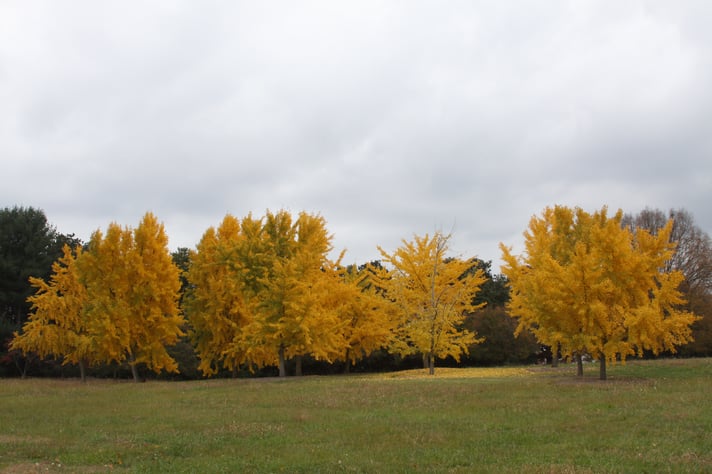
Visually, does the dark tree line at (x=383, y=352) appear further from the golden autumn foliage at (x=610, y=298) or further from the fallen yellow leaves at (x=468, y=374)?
the golden autumn foliage at (x=610, y=298)

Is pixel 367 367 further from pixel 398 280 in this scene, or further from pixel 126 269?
pixel 126 269

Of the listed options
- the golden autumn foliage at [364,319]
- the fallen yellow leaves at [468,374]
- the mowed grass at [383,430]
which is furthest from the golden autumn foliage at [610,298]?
the golden autumn foliage at [364,319]

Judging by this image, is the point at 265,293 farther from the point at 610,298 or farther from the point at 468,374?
the point at 610,298

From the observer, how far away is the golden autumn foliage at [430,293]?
3450 centimetres

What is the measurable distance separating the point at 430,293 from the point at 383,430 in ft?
77.7

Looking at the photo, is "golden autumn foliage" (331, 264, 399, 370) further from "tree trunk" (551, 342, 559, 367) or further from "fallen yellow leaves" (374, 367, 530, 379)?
"tree trunk" (551, 342, 559, 367)

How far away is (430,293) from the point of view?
37000mm

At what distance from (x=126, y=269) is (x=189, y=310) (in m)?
5.94

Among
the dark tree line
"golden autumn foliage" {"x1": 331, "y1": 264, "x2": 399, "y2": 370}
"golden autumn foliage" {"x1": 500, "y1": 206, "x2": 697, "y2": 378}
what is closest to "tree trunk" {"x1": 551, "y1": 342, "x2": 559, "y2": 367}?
"golden autumn foliage" {"x1": 500, "y1": 206, "x2": 697, "y2": 378}

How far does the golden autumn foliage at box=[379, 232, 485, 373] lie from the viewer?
113 ft

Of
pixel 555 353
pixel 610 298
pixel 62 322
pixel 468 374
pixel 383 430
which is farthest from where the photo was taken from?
pixel 62 322

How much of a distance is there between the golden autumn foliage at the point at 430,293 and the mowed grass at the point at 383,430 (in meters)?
11.5

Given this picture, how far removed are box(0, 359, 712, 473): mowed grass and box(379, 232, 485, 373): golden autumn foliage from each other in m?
11.5

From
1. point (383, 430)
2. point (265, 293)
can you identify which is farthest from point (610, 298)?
point (265, 293)
